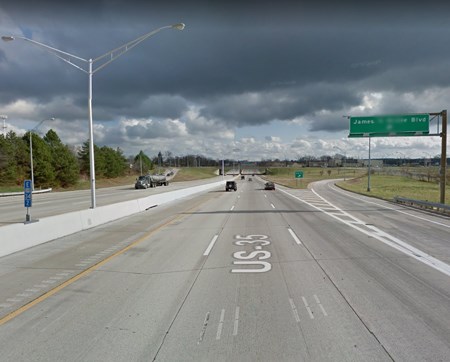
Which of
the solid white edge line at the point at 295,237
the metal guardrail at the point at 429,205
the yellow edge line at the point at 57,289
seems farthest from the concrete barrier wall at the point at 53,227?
the metal guardrail at the point at 429,205

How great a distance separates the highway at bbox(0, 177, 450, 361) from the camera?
12.3ft

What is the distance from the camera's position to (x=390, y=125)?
24.9 metres

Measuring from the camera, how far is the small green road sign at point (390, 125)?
23594 millimetres

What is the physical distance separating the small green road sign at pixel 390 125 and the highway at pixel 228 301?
17148mm

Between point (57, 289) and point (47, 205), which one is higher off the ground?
point (57, 289)

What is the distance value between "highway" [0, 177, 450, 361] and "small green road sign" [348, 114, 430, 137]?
17148mm

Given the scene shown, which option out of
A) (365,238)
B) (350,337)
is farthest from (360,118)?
(350,337)

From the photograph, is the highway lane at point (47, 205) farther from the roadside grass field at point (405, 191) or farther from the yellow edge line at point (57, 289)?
the roadside grass field at point (405, 191)

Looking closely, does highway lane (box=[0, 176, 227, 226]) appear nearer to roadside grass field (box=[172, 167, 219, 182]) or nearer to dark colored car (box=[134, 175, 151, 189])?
dark colored car (box=[134, 175, 151, 189])

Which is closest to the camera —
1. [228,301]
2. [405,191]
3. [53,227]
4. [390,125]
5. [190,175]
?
[228,301]

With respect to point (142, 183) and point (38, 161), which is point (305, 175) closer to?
point (142, 183)

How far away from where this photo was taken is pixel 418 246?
9.34 m

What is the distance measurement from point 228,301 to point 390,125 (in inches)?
971

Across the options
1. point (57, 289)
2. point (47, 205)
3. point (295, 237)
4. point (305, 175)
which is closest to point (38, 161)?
point (47, 205)
